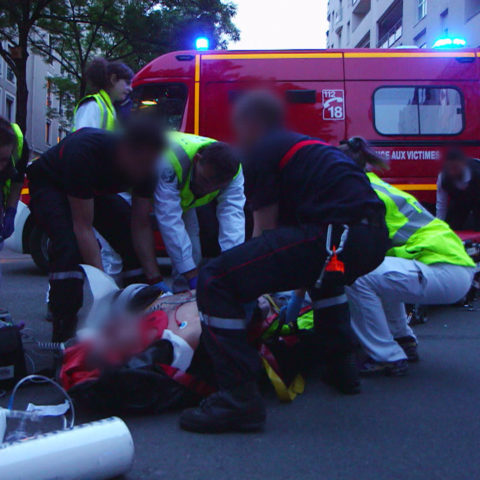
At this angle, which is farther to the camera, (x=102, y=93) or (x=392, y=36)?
(x=392, y=36)

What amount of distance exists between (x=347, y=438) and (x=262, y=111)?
144 cm

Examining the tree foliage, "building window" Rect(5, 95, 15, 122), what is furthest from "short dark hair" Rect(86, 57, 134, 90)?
"building window" Rect(5, 95, 15, 122)

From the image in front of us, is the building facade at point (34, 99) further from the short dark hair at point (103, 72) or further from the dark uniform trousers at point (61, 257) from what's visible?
the dark uniform trousers at point (61, 257)

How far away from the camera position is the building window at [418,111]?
6668 mm

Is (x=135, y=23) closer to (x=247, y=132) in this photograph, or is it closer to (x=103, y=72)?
(x=103, y=72)

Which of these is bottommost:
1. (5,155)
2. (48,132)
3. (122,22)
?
(5,155)

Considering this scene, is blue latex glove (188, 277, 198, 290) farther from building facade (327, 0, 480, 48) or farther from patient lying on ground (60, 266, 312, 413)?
building facade (327, 0, 480, 48)

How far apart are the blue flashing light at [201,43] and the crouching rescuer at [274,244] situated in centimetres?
454

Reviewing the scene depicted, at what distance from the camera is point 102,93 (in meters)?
3.99

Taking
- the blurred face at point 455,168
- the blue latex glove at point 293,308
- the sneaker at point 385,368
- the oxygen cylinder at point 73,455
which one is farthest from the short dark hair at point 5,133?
the blurred face at point 455,168

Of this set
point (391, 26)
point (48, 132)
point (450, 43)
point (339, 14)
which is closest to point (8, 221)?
point (450, 43)

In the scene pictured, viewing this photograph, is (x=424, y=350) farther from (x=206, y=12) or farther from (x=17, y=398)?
(x=206, y=12)

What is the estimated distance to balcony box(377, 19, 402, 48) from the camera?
29.2 metres

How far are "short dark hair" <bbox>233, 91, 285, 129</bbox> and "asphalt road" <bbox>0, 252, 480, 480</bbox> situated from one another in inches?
Answer: 50.4
